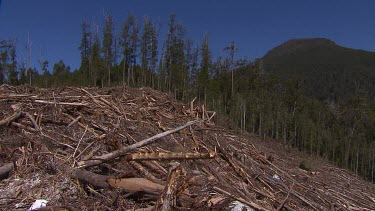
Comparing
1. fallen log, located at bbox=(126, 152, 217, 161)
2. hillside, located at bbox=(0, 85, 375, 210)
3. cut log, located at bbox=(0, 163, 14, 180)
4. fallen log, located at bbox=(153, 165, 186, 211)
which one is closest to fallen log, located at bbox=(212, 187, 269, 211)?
hillside, located at bbox=(0, 85, 375, 210)

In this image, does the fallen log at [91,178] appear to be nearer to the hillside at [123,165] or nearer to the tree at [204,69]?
the hillside at [123,165]

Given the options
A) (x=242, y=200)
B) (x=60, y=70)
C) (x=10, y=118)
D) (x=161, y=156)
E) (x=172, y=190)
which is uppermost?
(x=60, y=70)

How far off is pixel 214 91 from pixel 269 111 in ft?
27.9

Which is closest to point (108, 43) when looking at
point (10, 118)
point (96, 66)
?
point (96, 66)

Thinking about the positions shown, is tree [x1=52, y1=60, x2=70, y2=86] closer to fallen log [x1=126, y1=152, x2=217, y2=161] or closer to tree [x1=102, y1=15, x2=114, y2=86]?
tree [x1=102, y1=15, x2=114, y2=86]

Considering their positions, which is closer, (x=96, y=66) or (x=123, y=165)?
(x=123, y=165)

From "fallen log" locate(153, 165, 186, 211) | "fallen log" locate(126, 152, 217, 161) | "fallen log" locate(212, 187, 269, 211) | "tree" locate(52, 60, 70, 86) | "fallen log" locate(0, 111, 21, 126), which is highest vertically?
"tree" locate(52, 60, 70, 86)

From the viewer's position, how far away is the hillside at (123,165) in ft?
14.6

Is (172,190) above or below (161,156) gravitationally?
below

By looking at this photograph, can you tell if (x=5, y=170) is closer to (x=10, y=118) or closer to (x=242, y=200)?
(x=10, y=118)

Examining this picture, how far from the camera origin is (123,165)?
5188 mm

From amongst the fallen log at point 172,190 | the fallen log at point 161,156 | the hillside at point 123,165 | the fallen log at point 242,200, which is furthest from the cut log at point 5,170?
the fallen log at point 242,200

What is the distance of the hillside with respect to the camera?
14.6ft

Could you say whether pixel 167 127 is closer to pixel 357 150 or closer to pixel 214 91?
pixel 214 91
